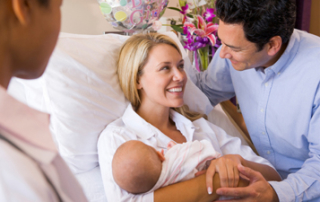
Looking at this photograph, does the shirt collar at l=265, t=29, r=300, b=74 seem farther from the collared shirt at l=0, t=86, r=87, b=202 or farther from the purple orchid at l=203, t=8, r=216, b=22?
the collared shirt at l=0, t=86, r=87, b=202

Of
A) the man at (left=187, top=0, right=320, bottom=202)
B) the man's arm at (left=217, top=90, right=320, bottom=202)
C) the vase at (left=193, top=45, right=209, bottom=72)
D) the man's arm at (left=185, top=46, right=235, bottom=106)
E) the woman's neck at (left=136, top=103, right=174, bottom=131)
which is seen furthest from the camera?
the vase at (left=193, top=45, right=209, bottom=72)

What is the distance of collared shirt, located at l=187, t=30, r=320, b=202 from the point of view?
1.22 m

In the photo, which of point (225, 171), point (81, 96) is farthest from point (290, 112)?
point (81, 96)

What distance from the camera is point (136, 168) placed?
975 millimetres

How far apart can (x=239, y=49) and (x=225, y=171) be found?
58 cm

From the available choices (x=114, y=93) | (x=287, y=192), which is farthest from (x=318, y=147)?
(x=114, y=93)

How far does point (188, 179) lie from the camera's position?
1.09 meters

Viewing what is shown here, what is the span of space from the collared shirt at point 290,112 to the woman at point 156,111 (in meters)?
0.12

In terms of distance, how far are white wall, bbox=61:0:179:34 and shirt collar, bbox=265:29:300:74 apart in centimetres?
141

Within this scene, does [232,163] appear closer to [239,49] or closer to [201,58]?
[239,49]

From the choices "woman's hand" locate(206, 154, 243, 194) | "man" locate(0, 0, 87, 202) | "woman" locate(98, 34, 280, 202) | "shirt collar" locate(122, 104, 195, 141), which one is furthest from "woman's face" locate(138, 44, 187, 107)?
"man" locate(0, 0, 87, 202)

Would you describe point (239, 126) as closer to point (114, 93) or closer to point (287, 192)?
point (287, 192)

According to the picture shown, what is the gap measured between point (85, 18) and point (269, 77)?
1.43 meters

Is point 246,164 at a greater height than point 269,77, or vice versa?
point 269,77
